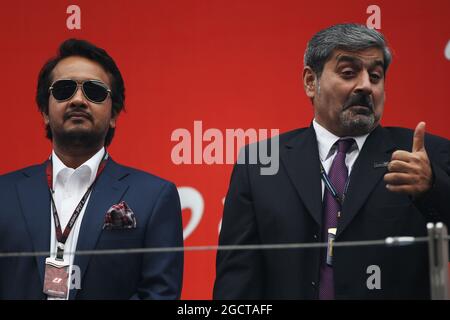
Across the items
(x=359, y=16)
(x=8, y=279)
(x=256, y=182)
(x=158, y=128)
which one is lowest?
(x=8, y=279)

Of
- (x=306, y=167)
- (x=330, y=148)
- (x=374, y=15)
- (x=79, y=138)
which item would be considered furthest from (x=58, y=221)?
(x=374, y=15)

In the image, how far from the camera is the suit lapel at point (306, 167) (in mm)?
4207

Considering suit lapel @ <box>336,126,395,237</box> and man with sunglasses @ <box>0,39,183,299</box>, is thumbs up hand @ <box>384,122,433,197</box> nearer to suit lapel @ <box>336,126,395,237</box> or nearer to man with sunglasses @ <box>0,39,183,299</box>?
suit lapel @ <box>336,126,395,237</box>

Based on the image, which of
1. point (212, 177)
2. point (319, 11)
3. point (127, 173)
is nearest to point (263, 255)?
point (127, 173)

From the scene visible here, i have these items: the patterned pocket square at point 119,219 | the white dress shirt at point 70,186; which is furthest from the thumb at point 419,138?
the white dress shirt at point 70,186

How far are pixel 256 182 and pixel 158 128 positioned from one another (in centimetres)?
113

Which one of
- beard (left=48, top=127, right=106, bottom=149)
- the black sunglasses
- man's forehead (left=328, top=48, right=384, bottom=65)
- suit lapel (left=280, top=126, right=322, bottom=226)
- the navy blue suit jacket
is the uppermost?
man's forehead (left=328, top=48, right=384, bottom=65)

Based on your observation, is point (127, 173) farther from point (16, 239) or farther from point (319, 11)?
point (319, 11)

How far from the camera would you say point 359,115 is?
4.35m

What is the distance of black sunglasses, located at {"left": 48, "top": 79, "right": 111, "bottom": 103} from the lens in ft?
15.0

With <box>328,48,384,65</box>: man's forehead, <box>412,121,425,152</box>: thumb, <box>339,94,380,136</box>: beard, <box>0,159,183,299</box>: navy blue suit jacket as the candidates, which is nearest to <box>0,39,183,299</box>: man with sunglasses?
<box>0,159,183,299</box>: navy blue suit jacket

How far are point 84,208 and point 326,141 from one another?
0.95 meters

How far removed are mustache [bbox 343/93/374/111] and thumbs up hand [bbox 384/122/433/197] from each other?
A: 1.40 feet

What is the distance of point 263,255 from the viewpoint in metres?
4.24
